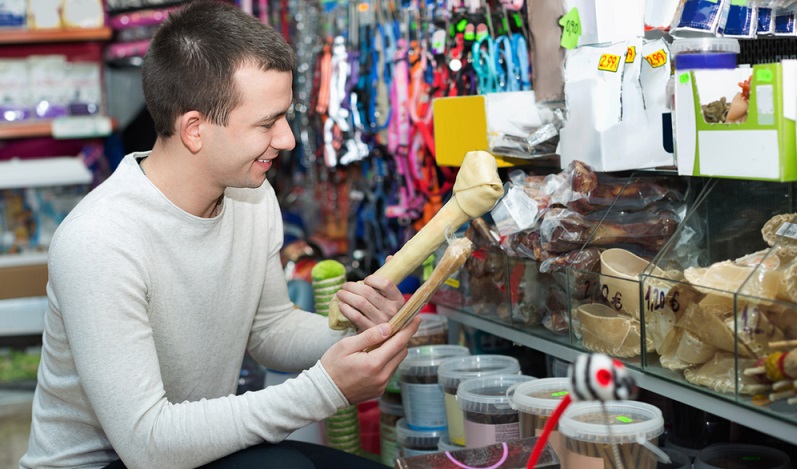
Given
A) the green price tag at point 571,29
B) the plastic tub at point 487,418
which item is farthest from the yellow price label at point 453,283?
the green price tag at point 571,29

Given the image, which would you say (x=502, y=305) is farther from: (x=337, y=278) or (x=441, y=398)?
(x=337, y=278)

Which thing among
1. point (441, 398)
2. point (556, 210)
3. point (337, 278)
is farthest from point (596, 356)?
point (337, 278)

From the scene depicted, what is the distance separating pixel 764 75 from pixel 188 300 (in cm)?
123

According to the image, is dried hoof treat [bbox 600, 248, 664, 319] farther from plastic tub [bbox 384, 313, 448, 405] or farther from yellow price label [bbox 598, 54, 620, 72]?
plastic tub [bbox 384, 313, 448, 405]

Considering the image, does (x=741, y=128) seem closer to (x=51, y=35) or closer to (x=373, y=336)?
(x=373, y=336)

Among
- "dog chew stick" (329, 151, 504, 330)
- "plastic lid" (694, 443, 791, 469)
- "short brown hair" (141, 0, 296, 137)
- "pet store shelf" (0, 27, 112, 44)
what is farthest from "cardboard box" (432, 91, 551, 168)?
"pet store shelf" (0, 27, 112, 44)

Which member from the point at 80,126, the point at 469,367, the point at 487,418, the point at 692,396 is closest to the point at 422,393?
the point at 469,367

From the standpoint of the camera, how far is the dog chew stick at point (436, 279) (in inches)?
65.7

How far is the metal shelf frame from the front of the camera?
1468 mm

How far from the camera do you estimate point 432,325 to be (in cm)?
276

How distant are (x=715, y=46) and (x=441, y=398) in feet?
4.00

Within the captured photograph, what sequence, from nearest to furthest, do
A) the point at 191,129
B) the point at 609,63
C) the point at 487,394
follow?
1. the point at 191,129
2. the point at 609,63
3. the point at 487,394

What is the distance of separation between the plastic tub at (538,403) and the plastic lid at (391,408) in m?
0.71

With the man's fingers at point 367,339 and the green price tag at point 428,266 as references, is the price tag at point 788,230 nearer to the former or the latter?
the man's fingers at point 367,339
